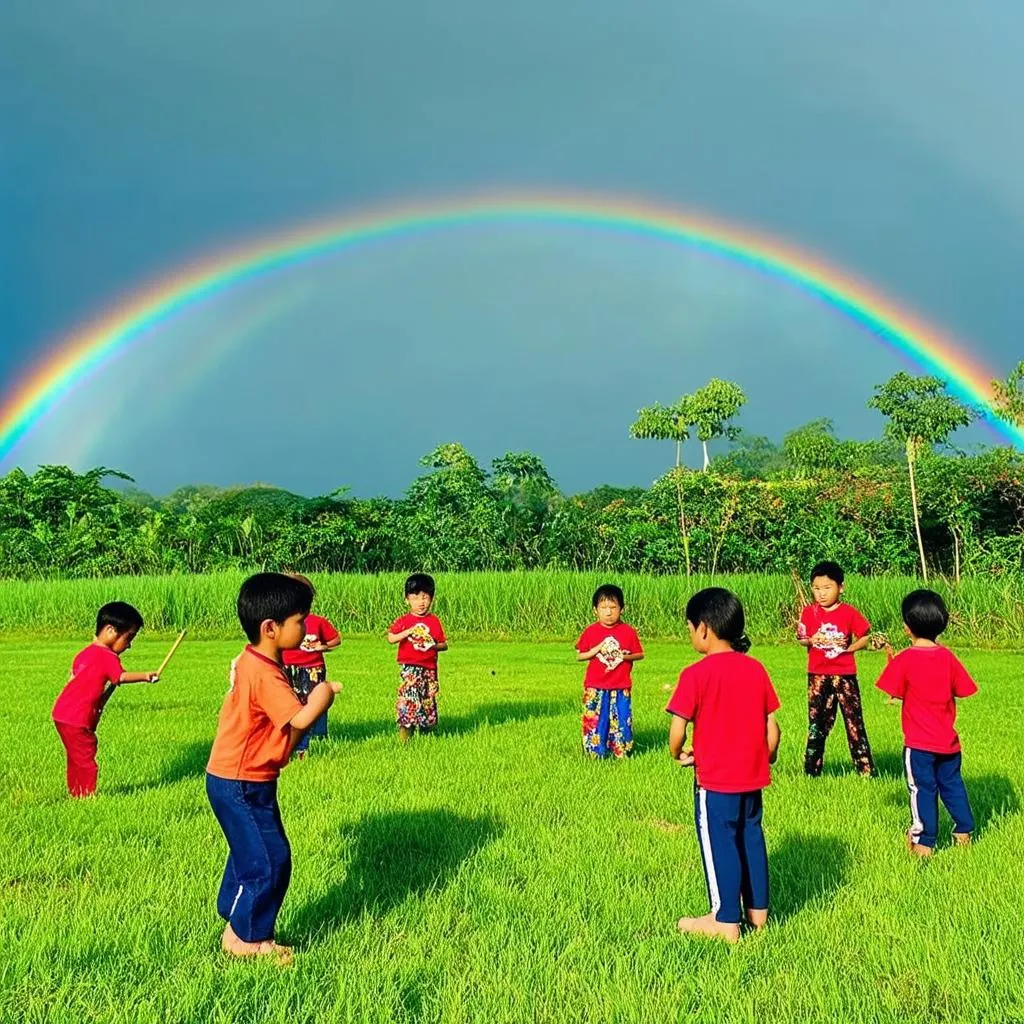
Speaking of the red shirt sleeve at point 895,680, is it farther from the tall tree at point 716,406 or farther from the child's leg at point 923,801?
the tall tree at point 716,406

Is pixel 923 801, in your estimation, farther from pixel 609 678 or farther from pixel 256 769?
pixel 256 769

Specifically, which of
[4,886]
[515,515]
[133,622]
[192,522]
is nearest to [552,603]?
[515,515]

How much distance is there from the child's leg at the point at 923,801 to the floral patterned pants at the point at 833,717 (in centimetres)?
202

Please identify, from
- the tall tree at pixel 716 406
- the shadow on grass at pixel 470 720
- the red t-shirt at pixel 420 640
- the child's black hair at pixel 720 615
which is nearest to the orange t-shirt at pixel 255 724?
the child's black hair at pixel 720 615

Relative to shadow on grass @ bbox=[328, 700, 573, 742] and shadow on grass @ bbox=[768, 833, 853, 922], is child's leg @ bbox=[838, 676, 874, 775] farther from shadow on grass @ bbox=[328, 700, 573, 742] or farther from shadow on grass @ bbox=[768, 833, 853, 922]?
shadow on grass @ bbox=[328, 700, 573, 742]

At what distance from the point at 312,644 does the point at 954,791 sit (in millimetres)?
5501

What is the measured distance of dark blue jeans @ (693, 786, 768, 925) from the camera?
4406 millimetres

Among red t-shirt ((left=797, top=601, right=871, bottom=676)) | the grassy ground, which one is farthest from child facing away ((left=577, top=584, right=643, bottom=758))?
red t-shirt ((left=797, top=601, right=871, bottom=676))

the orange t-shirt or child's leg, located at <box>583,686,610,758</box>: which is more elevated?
the orange t-shirt

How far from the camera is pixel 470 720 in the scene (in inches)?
424

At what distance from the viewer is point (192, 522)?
28031 mm

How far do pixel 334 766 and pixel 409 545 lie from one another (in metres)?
18.5

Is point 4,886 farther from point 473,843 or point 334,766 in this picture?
point 334,766

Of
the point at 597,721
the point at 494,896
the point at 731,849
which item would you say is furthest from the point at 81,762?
the point at 731,849
